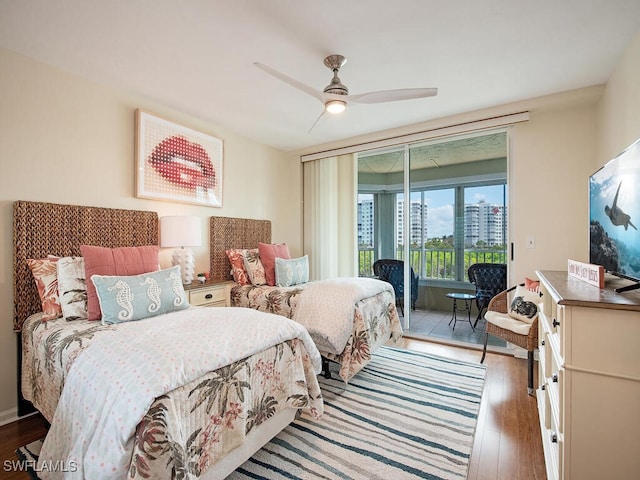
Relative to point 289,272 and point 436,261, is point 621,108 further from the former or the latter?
point 289,272

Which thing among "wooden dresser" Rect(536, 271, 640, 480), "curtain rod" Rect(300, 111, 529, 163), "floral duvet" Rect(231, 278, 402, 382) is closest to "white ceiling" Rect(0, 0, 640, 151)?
"curtain rod" Rect(300, 111, 529, 163)

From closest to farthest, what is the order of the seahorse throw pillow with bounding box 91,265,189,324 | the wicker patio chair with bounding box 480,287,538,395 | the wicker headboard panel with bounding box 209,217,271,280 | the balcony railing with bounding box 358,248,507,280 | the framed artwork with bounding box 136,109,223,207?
the seahorse throw pillow with bounding box 91,265,189,324
the wicker patio chair with bounding box 480,287,538,395
the framed artwork with bounding box 136,109,223,207
the wicker headboard panel with bounding box 209,217,271,280
the balcony railing with bounding box 358,248,507,280

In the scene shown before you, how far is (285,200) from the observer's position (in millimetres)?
4844

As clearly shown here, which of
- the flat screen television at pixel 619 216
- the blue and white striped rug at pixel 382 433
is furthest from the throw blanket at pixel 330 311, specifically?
the flat screen television at pixel 619 216

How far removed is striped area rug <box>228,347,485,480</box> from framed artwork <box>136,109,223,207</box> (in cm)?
240

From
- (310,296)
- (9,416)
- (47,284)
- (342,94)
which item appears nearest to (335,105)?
(342,94)

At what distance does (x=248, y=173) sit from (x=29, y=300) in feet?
8.63

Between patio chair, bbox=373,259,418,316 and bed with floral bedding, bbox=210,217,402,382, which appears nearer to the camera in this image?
bed with floral bedding, bbox=210,217,402,382

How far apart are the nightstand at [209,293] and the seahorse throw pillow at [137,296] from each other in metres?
0.72

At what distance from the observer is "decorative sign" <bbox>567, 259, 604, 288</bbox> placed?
1.59 m

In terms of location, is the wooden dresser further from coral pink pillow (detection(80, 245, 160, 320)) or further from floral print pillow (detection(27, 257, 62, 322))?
floral print pillow (detection(27, 257, 62, 322))

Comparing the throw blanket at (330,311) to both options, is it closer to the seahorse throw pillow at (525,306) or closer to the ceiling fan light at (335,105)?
the seahorse throw pillow at (525,306)

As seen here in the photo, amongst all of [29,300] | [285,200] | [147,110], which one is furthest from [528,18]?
[29,300]

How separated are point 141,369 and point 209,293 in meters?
1.88
